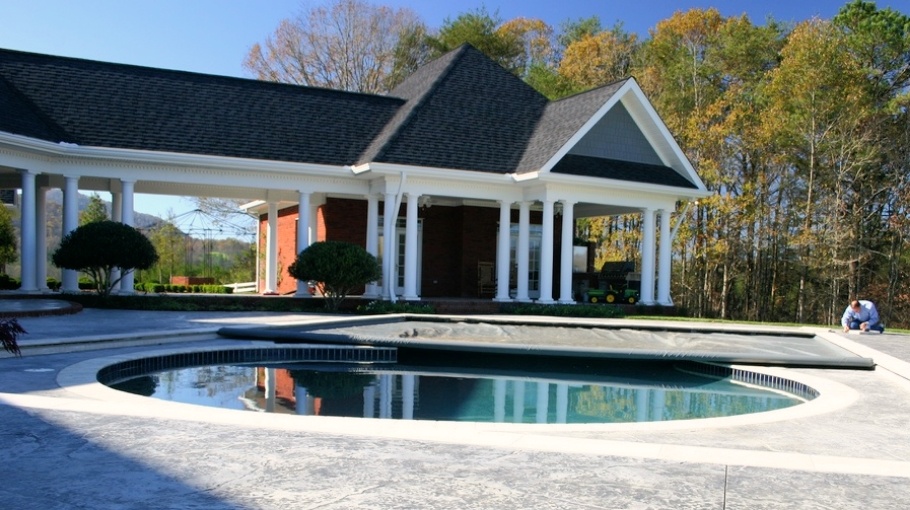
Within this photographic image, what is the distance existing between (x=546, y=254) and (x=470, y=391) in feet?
34.1

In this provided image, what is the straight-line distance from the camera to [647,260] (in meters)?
22.4

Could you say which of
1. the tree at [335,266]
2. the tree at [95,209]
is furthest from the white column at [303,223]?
the tree at [95,209]

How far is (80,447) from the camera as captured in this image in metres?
5.18

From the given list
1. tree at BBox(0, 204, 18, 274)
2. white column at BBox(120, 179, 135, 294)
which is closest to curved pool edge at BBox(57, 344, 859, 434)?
white column at BBox(120, 179, 135, 294)

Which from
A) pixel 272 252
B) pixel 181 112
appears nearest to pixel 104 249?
pixel 181 112

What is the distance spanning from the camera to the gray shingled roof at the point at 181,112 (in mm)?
18906

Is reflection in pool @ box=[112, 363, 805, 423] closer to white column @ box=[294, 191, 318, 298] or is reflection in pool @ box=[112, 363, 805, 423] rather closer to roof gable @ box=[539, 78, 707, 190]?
white column @ box=[294, 191, 318, 298]

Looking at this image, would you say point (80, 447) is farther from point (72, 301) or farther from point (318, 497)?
point (72, 301)

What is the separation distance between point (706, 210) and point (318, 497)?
2941 centimetres

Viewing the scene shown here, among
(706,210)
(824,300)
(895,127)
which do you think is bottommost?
(824,300)

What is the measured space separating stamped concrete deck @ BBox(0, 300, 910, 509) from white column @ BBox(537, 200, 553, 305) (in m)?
13.0

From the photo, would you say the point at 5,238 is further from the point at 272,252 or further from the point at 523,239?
the point at 523,239

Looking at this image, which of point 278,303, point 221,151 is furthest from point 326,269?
point 221,151

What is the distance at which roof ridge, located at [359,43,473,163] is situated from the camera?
20156mm
